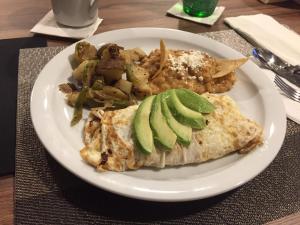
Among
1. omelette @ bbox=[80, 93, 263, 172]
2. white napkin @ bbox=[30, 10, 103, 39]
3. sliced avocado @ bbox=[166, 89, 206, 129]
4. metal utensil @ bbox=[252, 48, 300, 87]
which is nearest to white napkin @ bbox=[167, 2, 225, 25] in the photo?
metal utensil @ bbox=[252, 48, 300, 87]

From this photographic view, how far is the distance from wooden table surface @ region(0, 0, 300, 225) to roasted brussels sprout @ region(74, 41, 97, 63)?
1.31 feet

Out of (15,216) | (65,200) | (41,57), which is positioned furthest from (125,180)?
(41,57)

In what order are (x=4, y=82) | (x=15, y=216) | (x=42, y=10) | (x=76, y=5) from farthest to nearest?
(x=42, y=10), (x=76, y=5), (x=4, y=82), (x=15, y=216)

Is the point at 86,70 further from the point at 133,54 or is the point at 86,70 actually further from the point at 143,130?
the point at 143,130

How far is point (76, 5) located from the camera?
76.9 inches

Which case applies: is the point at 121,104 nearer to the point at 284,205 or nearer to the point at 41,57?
the point at 41,57

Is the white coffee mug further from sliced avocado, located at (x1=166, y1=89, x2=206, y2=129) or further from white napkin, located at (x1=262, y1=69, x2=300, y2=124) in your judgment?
white napkin, located at (x1=262, y1=69, x2=300, y2=124)

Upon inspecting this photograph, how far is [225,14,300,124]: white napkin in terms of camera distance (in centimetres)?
211

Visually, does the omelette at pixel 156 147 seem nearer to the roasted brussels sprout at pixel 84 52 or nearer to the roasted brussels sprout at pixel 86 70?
the roasted brussels sprout at pixel 86 70

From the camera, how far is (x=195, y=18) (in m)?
2.38

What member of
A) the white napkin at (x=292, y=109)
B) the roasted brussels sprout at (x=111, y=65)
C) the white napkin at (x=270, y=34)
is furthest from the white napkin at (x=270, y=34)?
the roasted brussels sprout at (x=111, y=65)

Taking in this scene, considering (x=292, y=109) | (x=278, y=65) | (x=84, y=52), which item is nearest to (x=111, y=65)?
(x=84, y=52)

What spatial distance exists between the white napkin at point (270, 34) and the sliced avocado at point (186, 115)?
1.07m

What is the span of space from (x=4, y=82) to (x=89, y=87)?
1.54 feet
